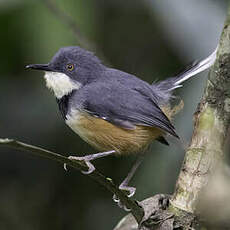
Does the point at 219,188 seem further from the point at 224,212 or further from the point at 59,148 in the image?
the point at 59,148

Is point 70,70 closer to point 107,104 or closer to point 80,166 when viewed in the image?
point 107,104

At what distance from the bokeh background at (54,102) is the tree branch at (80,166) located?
1.55 m

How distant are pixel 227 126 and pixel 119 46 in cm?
328

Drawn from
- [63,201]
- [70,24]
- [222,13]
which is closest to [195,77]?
[222,13]

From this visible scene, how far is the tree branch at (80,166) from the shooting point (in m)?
2.04

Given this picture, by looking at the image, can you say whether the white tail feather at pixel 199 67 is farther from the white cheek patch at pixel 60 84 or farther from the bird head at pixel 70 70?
the white cheek patch at pixel 60 84

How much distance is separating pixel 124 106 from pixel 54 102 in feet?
4.45

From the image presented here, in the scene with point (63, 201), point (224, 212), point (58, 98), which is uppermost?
point (58, 98)

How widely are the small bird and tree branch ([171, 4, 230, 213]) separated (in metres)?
0.97

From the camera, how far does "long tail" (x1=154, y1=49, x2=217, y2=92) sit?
423cm

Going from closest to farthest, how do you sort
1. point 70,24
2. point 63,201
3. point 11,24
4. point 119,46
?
point 70,24 → point 11,24 → point 63,201 → point 119,46

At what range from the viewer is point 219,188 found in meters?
2.40

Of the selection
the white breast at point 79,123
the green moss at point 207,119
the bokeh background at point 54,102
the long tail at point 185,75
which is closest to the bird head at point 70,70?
the bokeh background at point 54,102

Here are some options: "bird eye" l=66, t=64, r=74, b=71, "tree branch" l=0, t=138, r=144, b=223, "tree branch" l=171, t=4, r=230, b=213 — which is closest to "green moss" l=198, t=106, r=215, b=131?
"tree branch" l=171, t=4, r=230, b=213
